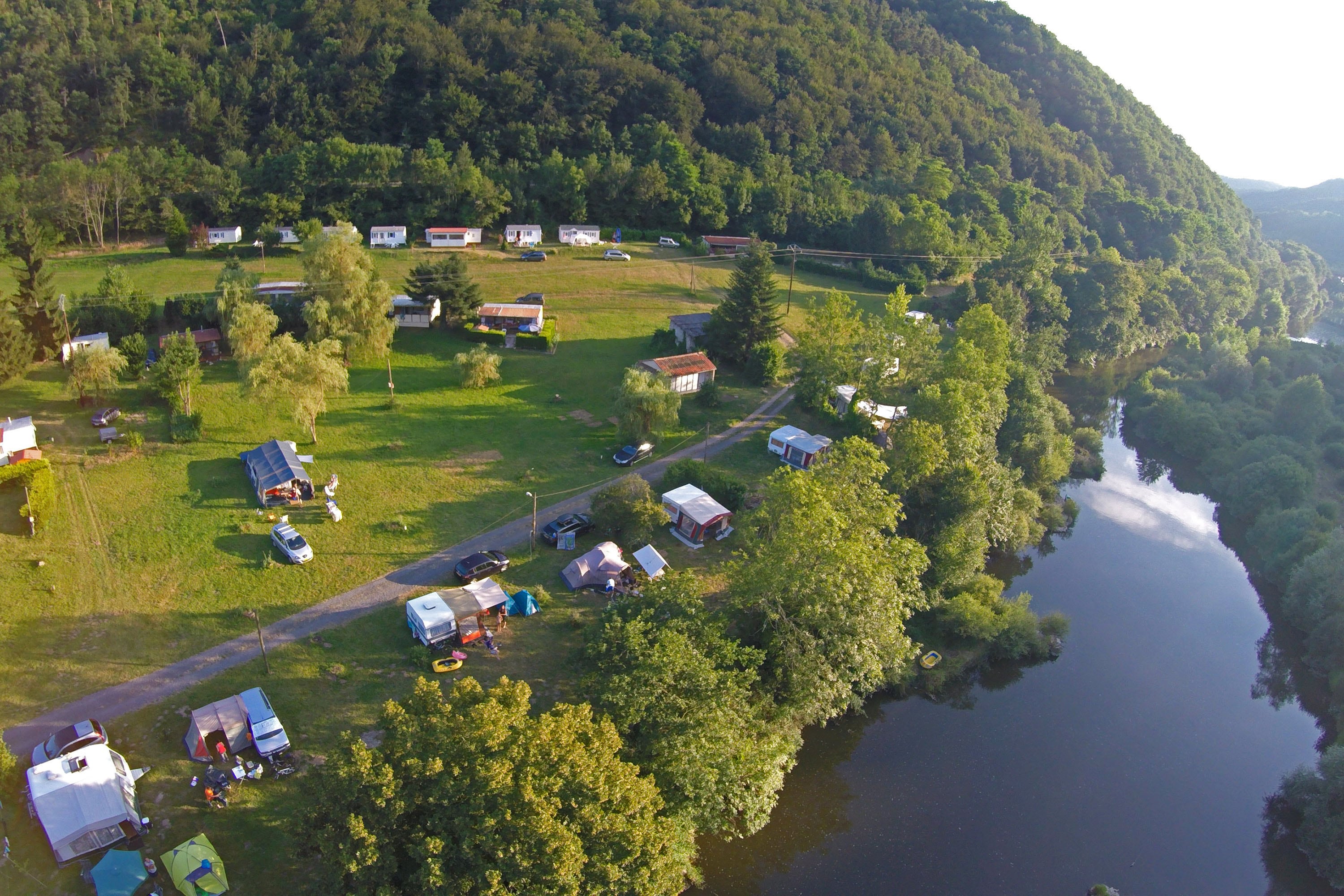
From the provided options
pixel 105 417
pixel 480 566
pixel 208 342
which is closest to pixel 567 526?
pixel 480 566

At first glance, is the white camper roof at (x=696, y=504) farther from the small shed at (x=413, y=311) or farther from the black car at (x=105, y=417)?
the black car at (x=105, y=417)

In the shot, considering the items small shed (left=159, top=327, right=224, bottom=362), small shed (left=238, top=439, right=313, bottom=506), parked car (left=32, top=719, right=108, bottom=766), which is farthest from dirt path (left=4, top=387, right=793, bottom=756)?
small shed (left=159, top=327, right=224, bottom=362)

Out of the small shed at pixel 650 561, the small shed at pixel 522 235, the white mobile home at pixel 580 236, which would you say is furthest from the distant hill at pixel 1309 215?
the small shed at pixel 650 561

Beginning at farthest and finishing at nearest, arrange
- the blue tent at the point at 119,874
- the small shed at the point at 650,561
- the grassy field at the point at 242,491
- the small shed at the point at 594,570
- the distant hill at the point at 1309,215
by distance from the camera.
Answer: the distant hill at the point at 1309,215 → the small shed at the point at 650,561 → the small shed at the point at 594,570 → the grassy field at the point at 242,491 → the blue tent at the point at 119,874

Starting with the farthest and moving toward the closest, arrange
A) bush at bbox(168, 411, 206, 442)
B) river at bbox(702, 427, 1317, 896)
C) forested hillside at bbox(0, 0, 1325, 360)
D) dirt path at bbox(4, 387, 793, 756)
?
forested hillside at bbox(0, 0, 1325, 360), bush at bbox(168, 411, 206, 442), river at bbox(702, 427, 1317, 896), dirt path at bbox(4, 387, 793, 756)

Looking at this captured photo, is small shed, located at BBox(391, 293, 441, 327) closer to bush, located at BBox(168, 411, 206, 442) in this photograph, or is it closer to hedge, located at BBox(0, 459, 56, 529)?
bush, located at BBox(168, 411, 206, 442)

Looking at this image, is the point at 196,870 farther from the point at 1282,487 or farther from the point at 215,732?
the point at 1282,487
